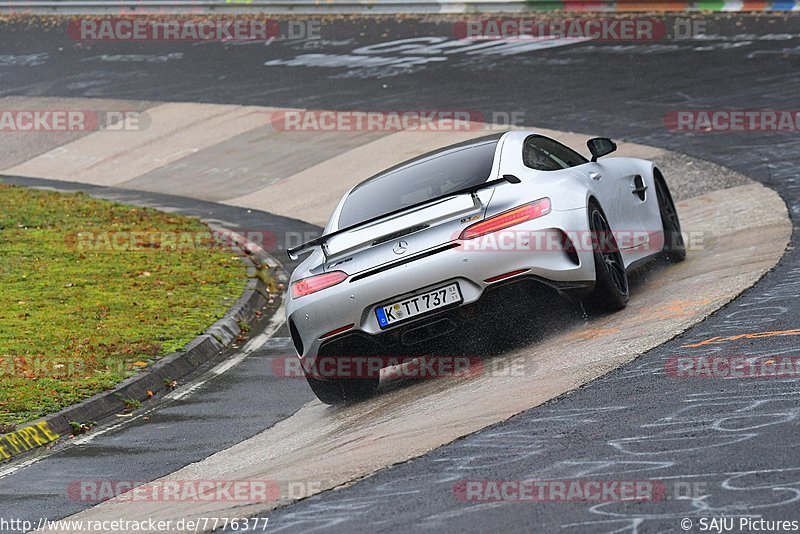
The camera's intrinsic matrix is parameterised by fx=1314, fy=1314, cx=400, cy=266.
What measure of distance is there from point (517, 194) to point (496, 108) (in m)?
11.8

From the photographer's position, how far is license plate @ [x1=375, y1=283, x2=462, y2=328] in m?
7.94

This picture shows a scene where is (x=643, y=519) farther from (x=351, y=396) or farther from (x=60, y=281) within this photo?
(x=60, y=281)

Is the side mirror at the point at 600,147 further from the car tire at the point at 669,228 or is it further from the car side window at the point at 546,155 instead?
the car tire at the point at 669,228

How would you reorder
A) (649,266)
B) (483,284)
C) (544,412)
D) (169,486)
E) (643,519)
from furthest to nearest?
(649,266)
(483,284)
(169,486)
(544,412)
(643,519)

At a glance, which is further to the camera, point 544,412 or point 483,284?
point 483,284

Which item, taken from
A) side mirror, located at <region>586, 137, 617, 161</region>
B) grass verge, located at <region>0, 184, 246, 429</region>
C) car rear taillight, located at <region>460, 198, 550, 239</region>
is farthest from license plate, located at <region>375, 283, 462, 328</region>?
grass verge, located at <region>0, 184, 246, 429</region>

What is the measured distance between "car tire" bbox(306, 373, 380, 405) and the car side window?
181 cm

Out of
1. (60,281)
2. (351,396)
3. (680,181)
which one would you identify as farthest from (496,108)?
(351,396)

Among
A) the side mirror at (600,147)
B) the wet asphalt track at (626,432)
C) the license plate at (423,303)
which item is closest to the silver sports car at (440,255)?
the license plate at (423,303)

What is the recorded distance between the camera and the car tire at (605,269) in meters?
8.40

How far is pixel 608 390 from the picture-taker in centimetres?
693

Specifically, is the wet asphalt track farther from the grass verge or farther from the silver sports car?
the grass verge

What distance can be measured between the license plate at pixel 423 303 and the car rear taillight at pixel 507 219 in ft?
1.15

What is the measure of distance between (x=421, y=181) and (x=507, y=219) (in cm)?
92
